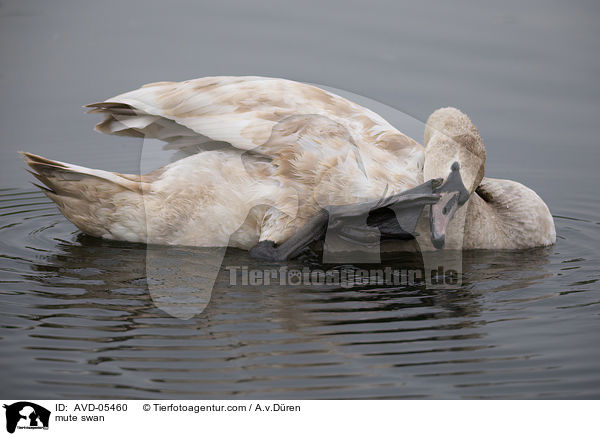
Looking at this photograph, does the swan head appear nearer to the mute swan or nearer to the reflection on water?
the mute swan

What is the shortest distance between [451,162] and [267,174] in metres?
1.37

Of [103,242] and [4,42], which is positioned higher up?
[4,42]

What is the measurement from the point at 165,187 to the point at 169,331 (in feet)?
5.92

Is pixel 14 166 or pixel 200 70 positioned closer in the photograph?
pixel 14 166

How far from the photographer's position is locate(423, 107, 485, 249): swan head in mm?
6965

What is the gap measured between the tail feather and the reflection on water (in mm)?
211

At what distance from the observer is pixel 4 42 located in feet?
38.4

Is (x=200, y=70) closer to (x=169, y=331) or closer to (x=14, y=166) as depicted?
(x=14, y=166)

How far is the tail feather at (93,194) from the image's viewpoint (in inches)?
282

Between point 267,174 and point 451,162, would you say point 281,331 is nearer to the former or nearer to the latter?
point 267,174
